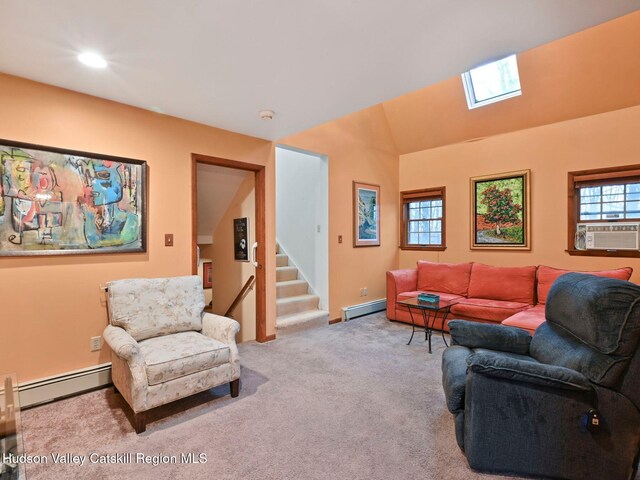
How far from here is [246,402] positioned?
2.43 meters

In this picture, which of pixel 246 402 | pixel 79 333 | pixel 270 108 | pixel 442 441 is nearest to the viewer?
pixel 442 441

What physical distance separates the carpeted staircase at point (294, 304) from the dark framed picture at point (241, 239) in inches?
27.6

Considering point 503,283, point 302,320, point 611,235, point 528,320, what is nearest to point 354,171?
point 302,320

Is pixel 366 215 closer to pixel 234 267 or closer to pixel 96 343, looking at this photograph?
pixel 234 267

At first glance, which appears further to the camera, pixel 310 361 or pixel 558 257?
pixel 558 257

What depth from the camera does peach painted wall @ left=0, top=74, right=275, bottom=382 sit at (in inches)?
92.2

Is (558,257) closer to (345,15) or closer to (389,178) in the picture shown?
(389,178)

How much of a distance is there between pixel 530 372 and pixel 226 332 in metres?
2.03

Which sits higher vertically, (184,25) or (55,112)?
(184,25)

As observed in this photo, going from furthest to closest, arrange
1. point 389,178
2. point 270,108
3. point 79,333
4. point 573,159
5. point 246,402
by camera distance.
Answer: point 389,178 < point 573,159 < point 270,108 < point 79,333 < point 246,402

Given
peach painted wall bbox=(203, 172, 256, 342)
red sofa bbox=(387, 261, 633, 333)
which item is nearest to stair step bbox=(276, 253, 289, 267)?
peach painted wall bbox=(203, 172, 256, 342)

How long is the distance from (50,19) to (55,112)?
0.99 metres

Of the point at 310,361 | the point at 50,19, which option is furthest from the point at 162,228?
the point at 310,361

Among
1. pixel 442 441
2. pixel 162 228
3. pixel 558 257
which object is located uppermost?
pixel 162 228
